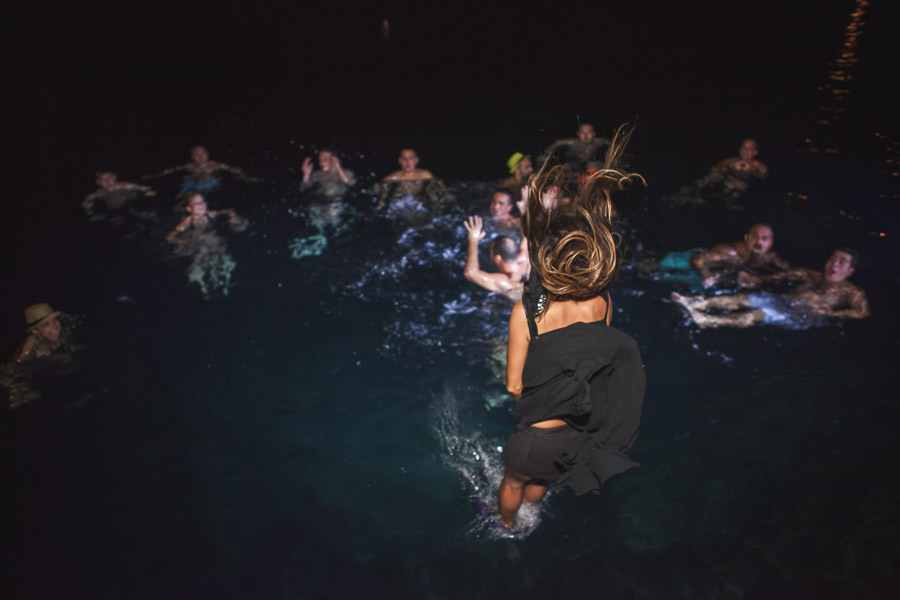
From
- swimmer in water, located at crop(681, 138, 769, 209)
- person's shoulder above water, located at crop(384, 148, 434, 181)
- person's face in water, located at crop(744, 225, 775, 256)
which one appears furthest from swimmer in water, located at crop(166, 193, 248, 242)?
swimmer in water, located at crop(681, 138, 769, 209)

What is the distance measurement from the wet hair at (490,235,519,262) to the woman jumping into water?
232 cm

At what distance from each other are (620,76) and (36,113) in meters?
21.1

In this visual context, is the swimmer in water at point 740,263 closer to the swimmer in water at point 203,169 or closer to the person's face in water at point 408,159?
the person's face in water at point 408,159

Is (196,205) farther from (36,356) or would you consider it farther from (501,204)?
(501,204)

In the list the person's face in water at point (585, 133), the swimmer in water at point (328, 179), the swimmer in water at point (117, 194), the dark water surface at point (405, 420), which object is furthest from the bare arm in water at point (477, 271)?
the swimmer in water at point (117, 194)

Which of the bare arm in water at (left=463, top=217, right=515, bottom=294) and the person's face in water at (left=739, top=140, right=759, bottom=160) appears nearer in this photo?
the bare arm in water at (left=463, top=217, right=515, bottom=294)

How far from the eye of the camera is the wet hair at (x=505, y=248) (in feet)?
16.9

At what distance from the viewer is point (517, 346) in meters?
2.67

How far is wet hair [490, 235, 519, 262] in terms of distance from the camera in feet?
16.9

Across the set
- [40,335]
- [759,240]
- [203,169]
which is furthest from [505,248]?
[203,169]

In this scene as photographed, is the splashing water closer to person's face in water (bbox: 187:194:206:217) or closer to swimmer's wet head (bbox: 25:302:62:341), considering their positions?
swimmer's wet head (bbox: 25:302:62:341)

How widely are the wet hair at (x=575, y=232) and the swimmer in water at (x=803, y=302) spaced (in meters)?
4.25

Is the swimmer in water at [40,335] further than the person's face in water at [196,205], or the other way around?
the person's face in water at [196,205]

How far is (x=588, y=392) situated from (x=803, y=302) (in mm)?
5454
